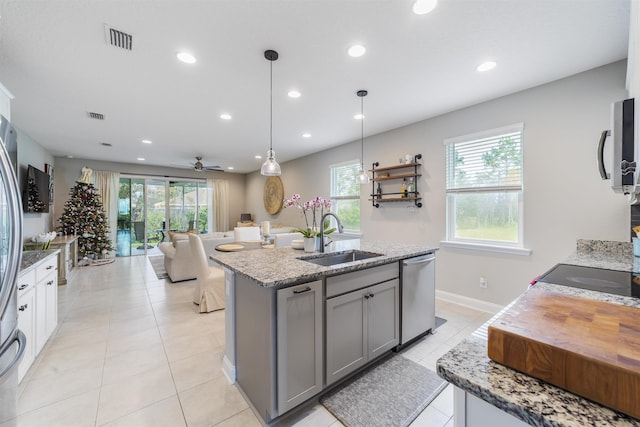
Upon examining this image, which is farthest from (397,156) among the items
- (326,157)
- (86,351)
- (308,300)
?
(86,351)

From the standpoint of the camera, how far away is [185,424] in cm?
156

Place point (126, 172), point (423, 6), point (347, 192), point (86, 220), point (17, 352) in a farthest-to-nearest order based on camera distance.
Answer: point (126, 172)
point (86, 220)
point (347, 192)
point (423, 6)
point (17, 352)

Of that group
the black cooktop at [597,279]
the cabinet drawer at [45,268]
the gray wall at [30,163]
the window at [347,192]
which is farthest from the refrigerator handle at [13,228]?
the window at [347,192]

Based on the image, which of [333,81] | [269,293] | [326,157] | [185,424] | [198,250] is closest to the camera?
[269,293]

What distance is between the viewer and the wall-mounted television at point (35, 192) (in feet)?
12.9

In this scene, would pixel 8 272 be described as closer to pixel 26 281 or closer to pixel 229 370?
pixel 26 281

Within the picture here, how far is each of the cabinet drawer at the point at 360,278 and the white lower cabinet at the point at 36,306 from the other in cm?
218

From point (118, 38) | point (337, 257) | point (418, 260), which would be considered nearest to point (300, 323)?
point (337, 257)

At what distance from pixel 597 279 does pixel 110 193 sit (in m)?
8.93

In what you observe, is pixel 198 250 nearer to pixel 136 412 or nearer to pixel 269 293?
pixel 136 412

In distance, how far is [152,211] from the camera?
24.4 feet

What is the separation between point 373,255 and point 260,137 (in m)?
3.39

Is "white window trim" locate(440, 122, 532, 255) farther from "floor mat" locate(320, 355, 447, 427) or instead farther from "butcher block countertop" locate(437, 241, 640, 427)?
"butcher block countertop" locate(437, 241, 640, 427)

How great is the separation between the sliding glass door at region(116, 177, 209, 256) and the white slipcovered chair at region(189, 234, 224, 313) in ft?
16.7
